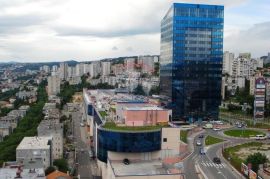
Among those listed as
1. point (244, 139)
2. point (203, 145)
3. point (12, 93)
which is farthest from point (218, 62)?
point (12, 93)

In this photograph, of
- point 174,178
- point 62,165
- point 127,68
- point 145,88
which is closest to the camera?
point 174,178

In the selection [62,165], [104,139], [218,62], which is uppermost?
[218,62]

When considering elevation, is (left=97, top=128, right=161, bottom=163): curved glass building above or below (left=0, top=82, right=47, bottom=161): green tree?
above

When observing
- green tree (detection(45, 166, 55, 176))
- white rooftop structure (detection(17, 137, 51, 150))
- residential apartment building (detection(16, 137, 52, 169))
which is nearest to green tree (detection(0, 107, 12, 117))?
white rooftop structure (detection(17, 137, 51, 150))

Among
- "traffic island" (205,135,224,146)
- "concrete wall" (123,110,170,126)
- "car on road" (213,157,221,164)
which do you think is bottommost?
"car on road" (213,157,221,164)

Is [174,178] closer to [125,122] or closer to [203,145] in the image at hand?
[125,122]

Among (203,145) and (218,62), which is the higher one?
(218,62)

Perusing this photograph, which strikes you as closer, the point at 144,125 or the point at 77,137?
the point at 144,125

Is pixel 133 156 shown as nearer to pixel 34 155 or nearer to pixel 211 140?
pixel 34 155

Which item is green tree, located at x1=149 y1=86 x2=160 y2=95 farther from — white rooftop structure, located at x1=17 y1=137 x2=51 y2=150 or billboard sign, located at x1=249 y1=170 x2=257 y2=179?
billboard sign, located at x1=249 y1=170 x2=257 y2=179
